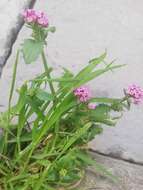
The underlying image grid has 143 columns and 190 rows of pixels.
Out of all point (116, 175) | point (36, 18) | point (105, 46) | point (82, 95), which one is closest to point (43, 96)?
point (82, 95)

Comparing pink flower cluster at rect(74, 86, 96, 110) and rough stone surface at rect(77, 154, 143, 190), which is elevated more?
pink flower cluster at rect(74, 86, 96, 110)

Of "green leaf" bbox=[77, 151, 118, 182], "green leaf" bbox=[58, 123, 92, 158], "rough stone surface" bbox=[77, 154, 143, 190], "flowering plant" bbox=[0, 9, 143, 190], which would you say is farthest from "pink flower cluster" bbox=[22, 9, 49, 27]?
"rough stone surface" bbox=[77, 154, 143, 190]

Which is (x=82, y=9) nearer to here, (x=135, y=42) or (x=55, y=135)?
(x=135, y=42)

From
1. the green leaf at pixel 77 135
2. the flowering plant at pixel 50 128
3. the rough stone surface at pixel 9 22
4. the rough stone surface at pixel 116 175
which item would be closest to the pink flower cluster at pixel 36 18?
the flowering plant at pixel 50 128

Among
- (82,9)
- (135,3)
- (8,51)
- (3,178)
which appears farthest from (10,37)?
(3,178)

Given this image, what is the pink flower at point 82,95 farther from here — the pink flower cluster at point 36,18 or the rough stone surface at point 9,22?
the rough stone surface at point 9,22

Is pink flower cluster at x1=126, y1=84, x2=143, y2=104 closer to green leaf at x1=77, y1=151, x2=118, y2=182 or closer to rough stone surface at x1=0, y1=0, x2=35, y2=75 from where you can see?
green leaf at x1=77, y1=151, x2=118, y2=182
